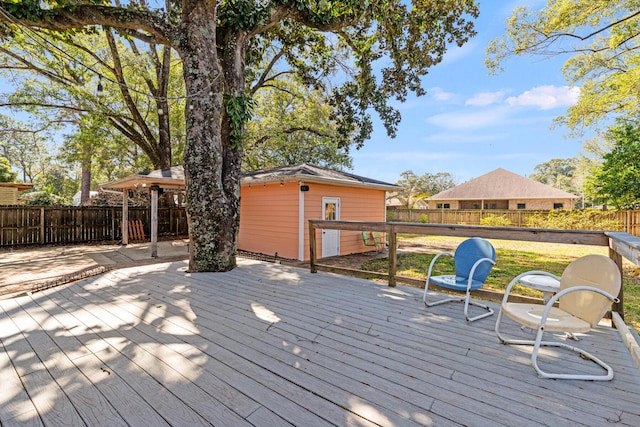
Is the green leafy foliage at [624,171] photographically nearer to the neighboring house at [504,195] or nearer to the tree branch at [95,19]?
the neighboring house at [504,195]

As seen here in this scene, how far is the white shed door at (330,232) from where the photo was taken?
8.16m

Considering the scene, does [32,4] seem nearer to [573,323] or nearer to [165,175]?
[165,175]

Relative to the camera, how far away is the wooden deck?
146 centimetres

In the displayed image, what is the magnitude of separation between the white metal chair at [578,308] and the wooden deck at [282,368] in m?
0.10

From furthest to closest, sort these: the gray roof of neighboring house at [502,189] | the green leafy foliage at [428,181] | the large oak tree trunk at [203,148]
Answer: the green leafy foliage at [428,181] → the gray roof of neighboring house at [502,189] → the large oak tree trunk at [203,148]

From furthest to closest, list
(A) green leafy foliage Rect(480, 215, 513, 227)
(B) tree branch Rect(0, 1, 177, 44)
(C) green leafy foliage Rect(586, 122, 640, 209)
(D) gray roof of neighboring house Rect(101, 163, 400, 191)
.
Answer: (A) green leafy foliage Rect(480, 215, 513, 227) < (C) green leafy foliage Rect(586, 122, 640, 209) < (D) gray roof of neighboring house Rect(101, 163, 400, 191) < (B) tree branch Rect(0, 1, 177, 44)

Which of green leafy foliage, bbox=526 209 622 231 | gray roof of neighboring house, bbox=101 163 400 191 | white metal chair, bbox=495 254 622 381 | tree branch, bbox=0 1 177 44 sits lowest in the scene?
white metal chair, bbox=495 254 622 381

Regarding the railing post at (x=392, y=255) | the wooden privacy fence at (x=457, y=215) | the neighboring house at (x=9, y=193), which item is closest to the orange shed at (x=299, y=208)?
the railing post at (x=392, y=255)

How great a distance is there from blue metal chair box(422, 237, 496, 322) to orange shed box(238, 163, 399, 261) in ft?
15.2

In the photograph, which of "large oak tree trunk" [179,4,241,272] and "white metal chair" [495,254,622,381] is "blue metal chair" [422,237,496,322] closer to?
"white metal chair" [495,254,622,381]

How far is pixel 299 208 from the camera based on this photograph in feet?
24.7

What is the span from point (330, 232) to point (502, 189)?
63.7 feet

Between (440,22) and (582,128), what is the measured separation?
7.61 metres

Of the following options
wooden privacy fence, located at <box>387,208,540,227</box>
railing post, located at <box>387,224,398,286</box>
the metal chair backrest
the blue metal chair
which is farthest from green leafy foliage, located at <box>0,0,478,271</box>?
wooden privacy fence, located at <box>387,208,540,227</box>
